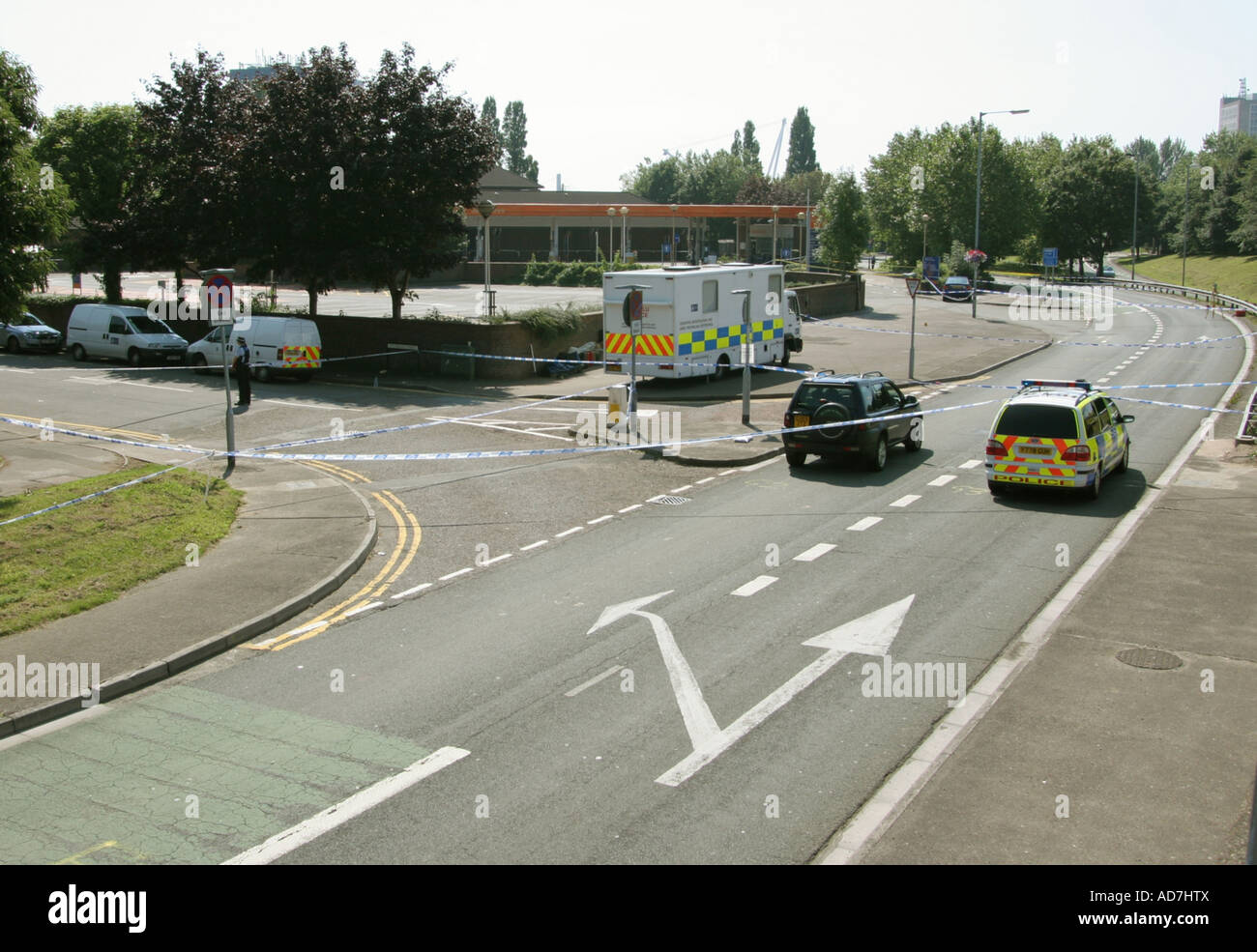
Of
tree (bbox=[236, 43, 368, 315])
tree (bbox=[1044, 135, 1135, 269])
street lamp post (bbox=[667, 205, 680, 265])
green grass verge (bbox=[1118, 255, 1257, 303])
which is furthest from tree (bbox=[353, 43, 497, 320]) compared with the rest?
tree (bbox=[1044, 135, 1135, 269])

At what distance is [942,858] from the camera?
7.51 meters

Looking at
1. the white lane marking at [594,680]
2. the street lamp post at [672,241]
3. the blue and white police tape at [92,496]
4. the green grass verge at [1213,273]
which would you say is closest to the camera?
Answer: the white lane marking at [594,680]

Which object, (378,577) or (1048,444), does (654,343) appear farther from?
(378,577)

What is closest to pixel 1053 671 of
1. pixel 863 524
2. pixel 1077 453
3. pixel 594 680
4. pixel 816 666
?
pixel 816 666

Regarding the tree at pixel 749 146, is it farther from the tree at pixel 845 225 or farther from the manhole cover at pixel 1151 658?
the manhole cover at pixel 1151 658

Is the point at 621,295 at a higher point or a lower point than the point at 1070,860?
higher

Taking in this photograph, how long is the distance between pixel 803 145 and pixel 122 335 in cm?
17665

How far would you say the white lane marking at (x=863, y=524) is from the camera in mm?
16750

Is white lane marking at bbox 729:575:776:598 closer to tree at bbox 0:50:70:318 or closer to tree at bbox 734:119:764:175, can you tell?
tree at bbox 0:50:70:318

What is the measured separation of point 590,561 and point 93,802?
7.72 metres

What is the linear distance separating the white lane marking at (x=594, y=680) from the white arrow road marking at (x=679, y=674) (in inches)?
20.8

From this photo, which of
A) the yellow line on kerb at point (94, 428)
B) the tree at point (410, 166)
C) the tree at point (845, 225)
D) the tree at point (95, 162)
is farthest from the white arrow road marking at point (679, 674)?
the tree at point (845, 225)

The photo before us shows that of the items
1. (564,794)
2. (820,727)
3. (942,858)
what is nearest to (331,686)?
(564,794)
